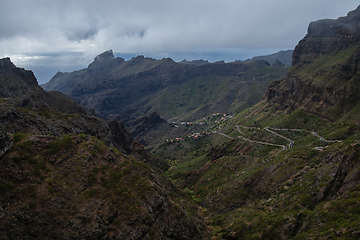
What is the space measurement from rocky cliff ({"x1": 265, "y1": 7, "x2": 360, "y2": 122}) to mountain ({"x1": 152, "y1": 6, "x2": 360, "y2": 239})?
488mm

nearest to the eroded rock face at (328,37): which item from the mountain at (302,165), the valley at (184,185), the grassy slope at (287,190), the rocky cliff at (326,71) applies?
the rocky cliff at (326,71)

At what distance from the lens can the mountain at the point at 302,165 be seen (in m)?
37.9

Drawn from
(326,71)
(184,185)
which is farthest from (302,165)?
(326,71)

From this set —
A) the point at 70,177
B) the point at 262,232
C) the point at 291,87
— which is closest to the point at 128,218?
the point at 70,177

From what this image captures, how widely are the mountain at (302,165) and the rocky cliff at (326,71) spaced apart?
0.49 meters

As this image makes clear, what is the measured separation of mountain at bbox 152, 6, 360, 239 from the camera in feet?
124

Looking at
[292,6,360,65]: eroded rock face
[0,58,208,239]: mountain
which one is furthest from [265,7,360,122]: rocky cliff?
[0,58,208,239]: mountain

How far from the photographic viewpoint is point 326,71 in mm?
110812

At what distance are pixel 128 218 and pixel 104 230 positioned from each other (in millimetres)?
3897

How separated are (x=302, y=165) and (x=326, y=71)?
81.2m

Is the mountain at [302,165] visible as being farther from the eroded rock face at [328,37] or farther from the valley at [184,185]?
the eroded rock face at [328,37]

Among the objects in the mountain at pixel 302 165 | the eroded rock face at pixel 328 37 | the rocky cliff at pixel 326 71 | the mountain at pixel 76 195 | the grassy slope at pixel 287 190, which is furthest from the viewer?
the eroded rock face at pixel 328 37

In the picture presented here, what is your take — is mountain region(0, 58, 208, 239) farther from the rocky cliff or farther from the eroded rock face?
the eroded rock face

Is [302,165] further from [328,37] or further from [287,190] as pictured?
[328,37]
